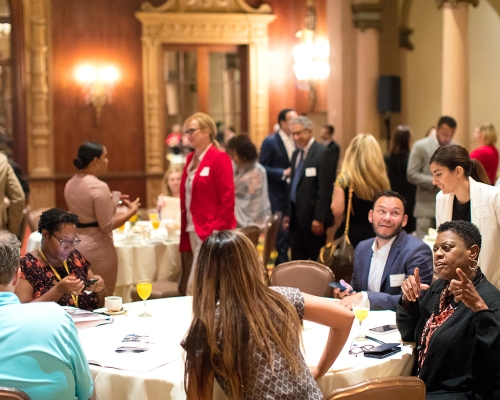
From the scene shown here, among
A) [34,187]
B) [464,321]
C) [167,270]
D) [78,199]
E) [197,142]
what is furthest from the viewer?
[34,187]

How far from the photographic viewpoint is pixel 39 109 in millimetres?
11234

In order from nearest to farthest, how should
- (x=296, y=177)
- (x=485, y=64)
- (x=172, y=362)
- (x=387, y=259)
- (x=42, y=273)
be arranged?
Result: (x=172, y=362) → (x=42, y=273) → (x=387, y=259) → (x=296, y=177) → (x=485, y=64)

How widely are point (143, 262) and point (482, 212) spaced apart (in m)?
2.87

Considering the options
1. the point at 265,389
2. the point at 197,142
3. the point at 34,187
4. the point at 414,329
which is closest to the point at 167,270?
the point at 197,142

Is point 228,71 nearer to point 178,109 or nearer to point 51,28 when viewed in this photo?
point 178,109

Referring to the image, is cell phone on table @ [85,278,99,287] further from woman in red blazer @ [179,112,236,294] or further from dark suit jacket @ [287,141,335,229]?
dark suit jacket @ [287,141,335,229]

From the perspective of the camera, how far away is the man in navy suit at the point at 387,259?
12.1 feet

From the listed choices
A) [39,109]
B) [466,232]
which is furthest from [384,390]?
[39,109]

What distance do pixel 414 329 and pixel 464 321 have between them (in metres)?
0.31

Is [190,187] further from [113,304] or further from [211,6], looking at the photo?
[211,6]

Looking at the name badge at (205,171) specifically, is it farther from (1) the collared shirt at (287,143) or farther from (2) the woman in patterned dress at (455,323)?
(1) the collared shirt at (287,143)

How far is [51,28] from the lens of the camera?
445 inches

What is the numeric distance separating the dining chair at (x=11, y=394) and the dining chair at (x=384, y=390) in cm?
92

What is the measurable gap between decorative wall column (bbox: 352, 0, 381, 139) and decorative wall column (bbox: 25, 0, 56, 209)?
4.73m
